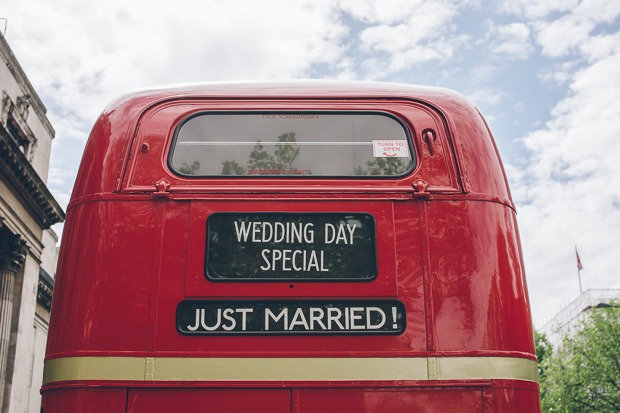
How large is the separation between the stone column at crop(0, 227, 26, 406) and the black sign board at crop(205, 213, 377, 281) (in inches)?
768

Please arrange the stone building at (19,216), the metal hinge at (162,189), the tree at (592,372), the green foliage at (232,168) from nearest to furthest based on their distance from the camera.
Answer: the metal hinge at (162,189), the green foliage at (232,168), the stone building at (19,216), the tree at (592,372)

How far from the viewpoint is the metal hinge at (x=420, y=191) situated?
431 cm

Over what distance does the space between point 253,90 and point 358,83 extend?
0.80m

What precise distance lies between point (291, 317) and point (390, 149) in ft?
4.58

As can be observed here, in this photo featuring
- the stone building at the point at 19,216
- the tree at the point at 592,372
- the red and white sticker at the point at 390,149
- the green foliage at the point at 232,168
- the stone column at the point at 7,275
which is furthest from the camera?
the tree at the point at 592,372

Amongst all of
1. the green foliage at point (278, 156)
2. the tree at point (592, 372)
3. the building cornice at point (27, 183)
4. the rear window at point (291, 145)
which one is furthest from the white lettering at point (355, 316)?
the tree at point (592, 372)

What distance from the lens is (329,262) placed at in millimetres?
4176

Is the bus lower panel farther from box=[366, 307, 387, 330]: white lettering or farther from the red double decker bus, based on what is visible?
box=[366, 307, 387, 330]: white lettering

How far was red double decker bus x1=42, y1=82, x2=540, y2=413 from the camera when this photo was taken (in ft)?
12.7

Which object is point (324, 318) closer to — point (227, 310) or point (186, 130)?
point (227, 310)

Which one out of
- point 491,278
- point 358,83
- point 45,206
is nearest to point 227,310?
point 491,278

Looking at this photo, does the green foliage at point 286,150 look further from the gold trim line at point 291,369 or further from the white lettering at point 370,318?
the gold trim line at point 291,369

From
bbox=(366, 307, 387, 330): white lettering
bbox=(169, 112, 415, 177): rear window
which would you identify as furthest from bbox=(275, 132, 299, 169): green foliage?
bbox=(366, 307, 387, 330): white lettering

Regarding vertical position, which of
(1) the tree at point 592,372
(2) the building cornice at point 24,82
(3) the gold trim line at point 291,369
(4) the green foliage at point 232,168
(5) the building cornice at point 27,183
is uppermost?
(2) the building cornice at point 24,82
